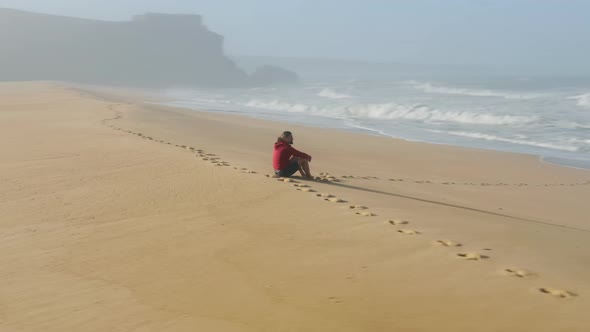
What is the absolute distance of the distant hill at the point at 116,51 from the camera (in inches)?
3413

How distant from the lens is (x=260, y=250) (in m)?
6.11

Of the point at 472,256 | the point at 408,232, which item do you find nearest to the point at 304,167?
the point at 408,232

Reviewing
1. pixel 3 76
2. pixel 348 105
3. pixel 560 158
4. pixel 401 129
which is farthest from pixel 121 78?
pixel 560 158

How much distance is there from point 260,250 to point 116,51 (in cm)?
9809

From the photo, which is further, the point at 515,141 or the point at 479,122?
the point at 479,122

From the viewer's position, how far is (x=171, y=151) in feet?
39.7

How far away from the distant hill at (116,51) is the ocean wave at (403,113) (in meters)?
52.7

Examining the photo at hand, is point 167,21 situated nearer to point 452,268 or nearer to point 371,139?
point 371,139

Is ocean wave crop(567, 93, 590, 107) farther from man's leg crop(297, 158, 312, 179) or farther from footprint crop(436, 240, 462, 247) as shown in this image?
footprint crop(436, 240, 462, 247)

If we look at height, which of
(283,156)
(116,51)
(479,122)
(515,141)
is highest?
(116,51)

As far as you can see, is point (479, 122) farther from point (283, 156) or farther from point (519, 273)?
point (519, 273)

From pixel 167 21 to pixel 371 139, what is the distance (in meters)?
98.4

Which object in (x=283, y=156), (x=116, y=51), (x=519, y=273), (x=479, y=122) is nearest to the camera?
(x=519, y=273)

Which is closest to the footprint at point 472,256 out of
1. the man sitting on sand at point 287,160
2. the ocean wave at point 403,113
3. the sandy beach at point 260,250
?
the sandy beach at point 260,250
